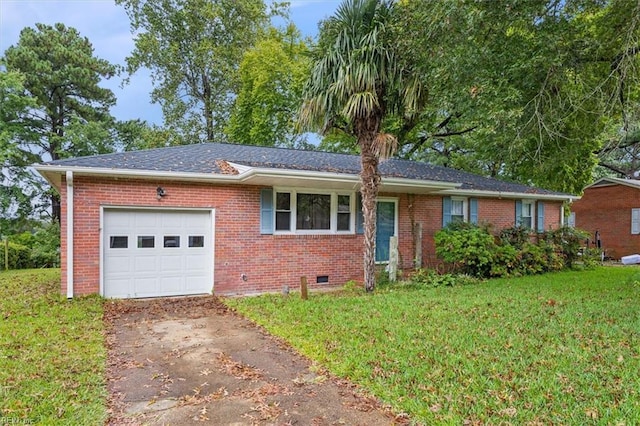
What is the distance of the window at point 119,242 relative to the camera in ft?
27.6

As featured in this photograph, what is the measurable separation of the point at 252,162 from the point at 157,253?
321 cm

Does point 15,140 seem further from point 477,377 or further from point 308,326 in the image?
point 477,377

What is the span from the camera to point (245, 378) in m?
4.38

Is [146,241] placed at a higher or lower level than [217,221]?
lower

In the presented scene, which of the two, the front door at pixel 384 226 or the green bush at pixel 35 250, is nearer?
the front door at pixel 384 226

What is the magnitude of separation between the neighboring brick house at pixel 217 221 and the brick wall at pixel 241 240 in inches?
0.9

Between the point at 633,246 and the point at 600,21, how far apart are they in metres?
15.4

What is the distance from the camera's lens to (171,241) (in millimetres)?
8977

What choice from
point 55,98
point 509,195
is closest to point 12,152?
point 55,98

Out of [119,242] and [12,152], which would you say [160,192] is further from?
[12,152]

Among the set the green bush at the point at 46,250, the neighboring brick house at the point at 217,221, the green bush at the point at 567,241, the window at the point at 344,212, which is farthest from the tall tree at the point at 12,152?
the green bush at the point at 567,241

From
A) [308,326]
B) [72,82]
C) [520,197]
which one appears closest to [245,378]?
[308,326]

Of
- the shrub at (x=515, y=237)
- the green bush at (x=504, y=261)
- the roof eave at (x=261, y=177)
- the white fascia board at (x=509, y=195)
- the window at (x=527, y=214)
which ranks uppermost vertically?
the roof eave at (x=261, y=177)

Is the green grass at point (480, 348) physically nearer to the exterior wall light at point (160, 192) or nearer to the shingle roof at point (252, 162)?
the exterior wall light at point (160, 192)
